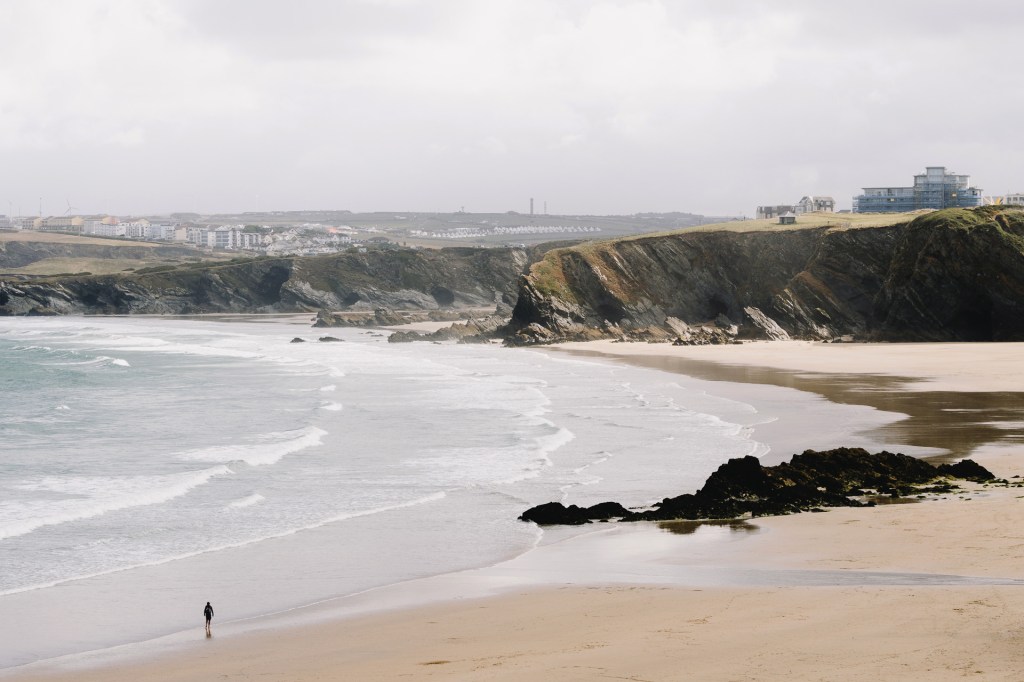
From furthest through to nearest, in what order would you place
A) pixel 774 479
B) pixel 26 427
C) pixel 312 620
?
pixel 26 427
pixel 774 479
pixel 312 620

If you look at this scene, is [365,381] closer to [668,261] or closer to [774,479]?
[774,479]

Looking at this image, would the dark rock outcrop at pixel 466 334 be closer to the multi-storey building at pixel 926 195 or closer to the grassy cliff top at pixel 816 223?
the grassy cliff top at pixel 816 223

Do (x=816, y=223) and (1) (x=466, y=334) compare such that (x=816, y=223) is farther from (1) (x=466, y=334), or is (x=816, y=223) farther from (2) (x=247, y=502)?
(2) (x=247, y=502)

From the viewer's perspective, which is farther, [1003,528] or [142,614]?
[1003,528]

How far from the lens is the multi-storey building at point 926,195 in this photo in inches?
4737

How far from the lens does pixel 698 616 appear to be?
43.7 feet

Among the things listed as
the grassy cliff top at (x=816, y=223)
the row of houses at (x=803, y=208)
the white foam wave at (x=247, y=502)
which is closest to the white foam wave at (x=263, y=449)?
the white foam wave at (x=247, y=502)

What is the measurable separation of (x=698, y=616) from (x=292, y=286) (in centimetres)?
13684

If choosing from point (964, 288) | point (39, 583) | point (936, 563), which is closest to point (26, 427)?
point (39, 583)

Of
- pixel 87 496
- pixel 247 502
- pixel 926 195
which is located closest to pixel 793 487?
pixel 247 502

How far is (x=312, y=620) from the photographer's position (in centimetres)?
1491

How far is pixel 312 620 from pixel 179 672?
2.64m

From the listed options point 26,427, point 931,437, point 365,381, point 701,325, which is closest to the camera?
point 931,437

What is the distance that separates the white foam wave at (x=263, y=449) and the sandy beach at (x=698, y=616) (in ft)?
41.1
